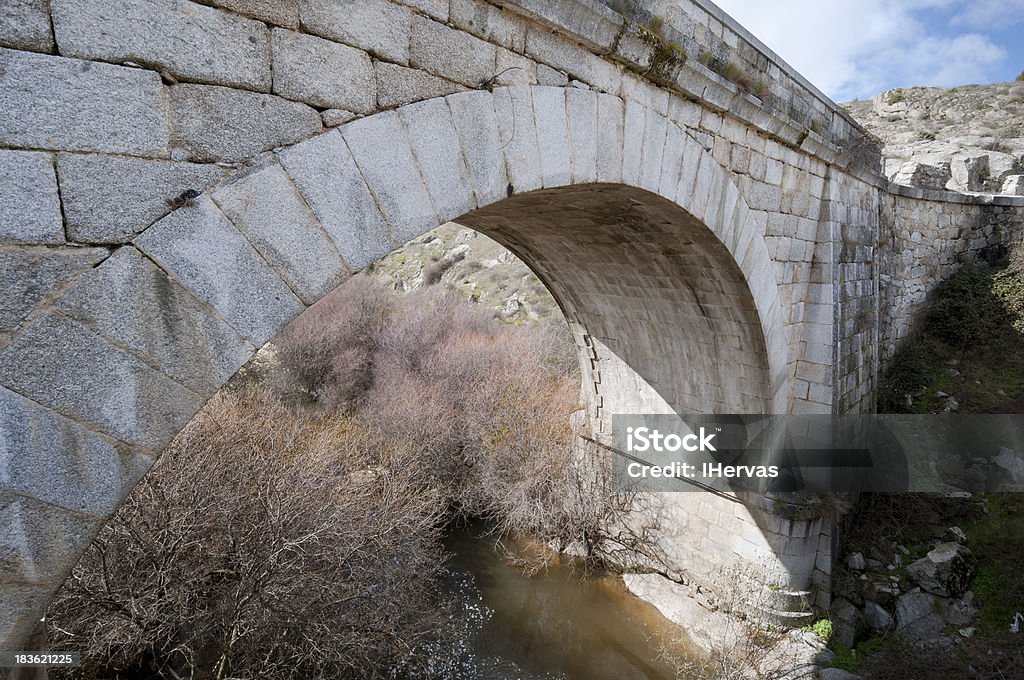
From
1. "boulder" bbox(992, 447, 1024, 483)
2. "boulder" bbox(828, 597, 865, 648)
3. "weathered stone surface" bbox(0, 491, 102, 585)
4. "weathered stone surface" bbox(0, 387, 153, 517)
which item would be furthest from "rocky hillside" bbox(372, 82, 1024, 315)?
"weathered stone surface" bbox(0, 491, 102, 585)

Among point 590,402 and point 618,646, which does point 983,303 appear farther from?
point 618,646

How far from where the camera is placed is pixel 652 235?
438cm

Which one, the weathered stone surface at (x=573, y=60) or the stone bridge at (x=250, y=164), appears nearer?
the stone bridge at (x=250, y=164)

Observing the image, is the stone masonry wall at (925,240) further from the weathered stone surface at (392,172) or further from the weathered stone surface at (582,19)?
the weathered stone surface at (392,172)

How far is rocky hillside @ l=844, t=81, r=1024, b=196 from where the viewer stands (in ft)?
36.4

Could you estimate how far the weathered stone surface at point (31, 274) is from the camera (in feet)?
4.23

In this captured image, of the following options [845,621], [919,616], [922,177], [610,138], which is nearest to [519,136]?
[610,138]

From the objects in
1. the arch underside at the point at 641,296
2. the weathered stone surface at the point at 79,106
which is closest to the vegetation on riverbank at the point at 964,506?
the arch underside at the point at 641,296

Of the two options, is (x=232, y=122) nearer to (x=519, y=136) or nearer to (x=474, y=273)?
(x=519, y=136)

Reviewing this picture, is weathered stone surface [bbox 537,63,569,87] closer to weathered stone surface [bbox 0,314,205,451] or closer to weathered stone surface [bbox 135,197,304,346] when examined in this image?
weathered stone surface [bbox 135,197,304,346]

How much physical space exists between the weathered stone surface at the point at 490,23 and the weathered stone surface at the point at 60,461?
1.90 meters

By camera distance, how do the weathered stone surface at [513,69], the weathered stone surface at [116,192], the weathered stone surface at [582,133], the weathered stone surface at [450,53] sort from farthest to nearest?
the weathered stone surface at [582,133] < the weathered stone surface at [513,69] < the weathered stone surface at [450,53] < the weathered stone surface at [116,192]

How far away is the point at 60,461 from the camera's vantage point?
135 cm

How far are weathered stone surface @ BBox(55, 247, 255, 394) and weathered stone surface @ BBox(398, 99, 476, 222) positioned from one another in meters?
0.93
